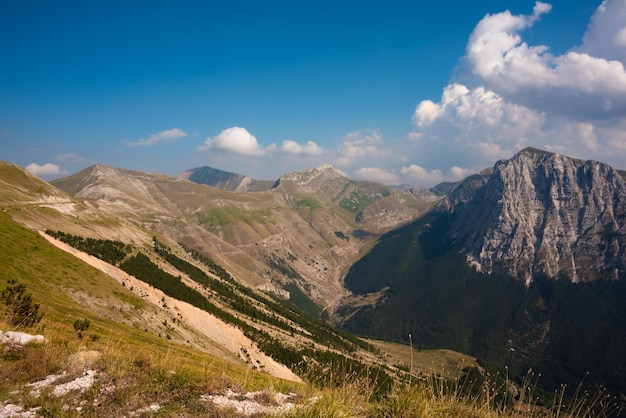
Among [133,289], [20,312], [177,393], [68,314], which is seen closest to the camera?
→ [177,393]

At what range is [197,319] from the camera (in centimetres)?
9850

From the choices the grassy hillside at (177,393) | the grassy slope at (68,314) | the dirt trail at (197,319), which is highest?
the grassy hillside at (177,393)

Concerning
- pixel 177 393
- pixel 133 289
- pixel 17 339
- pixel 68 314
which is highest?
pixel 177 393

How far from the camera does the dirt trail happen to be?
9075 cm

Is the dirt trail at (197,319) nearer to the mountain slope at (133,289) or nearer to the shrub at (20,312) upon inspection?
the mountain slope at (133,289)

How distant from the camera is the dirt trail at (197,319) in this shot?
298ft

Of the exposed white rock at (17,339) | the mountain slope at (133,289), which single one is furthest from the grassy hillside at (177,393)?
the mountain slope at (133,289)

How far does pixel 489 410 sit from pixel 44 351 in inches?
601

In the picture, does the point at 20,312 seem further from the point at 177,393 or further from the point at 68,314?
the point at 68,314

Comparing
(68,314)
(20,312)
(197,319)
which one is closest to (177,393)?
(20,312)

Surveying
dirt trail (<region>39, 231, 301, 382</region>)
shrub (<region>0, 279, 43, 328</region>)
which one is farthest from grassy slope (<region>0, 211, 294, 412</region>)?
dirt trail (<region>39, 231, 301, 382</region>)

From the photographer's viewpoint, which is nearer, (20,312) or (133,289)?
(20,312)

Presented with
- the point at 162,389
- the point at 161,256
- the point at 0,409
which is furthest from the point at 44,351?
the point at 161,256

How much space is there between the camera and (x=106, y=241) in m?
136
